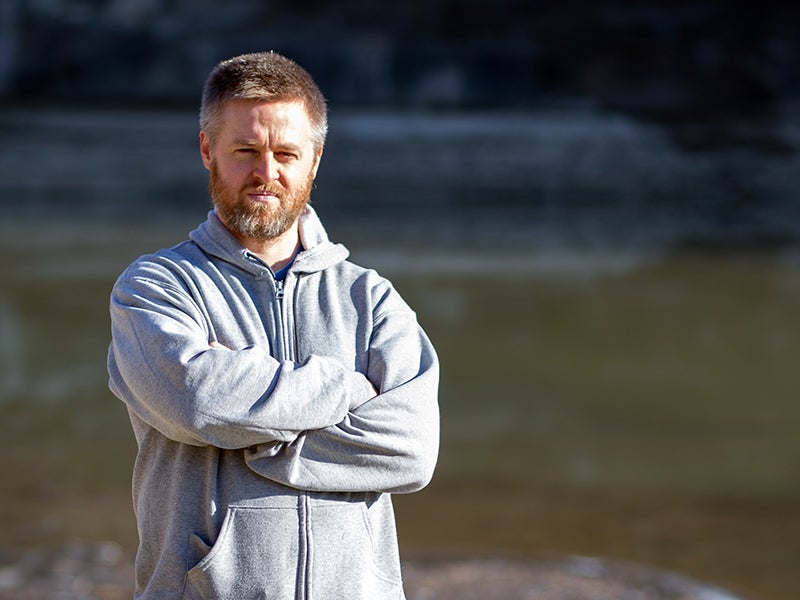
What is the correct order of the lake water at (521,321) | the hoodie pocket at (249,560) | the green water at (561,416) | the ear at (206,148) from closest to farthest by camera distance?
the hoodie pocket at (249,560) → the ear at (206,148) → the green water at (561,416) → the lake water at (521,321)

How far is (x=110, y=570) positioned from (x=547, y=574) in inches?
53.7

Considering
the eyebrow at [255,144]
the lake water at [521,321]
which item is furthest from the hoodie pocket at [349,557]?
the lake water at [521,321]

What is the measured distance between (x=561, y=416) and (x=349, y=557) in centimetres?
468

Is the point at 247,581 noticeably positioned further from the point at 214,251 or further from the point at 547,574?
the point at 547,574

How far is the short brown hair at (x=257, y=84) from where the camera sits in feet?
5.01

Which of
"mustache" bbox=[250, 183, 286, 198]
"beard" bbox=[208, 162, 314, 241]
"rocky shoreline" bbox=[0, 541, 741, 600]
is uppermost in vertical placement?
"mustache" bbox=[250, 183, 286, 198]

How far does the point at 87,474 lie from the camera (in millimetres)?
5109

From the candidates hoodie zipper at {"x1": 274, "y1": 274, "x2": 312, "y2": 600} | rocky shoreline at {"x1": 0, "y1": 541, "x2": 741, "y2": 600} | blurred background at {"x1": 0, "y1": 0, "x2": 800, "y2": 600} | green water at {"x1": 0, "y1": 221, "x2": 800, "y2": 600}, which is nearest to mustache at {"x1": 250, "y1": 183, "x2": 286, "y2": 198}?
hoodie zipper at {"x1": 274, "y1": 274, "x2": 312, "y2": 600}

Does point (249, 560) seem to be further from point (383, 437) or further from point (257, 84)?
point (257, 84)

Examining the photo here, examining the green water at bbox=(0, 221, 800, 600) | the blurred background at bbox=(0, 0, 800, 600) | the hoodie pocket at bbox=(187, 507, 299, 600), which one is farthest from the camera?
the blurred background at bbox=(0, 0, 800, 600)

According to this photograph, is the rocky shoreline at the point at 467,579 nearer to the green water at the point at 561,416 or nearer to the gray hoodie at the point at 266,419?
the green water at the point at 561,416

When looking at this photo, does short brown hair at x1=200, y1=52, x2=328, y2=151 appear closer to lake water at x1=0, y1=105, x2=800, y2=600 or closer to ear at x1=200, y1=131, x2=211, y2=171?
ear at x1=200, y1=131, x2=211, y2=171

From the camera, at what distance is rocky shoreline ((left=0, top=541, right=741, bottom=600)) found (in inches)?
139

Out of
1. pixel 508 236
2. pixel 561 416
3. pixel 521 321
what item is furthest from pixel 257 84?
pixel 508 236
